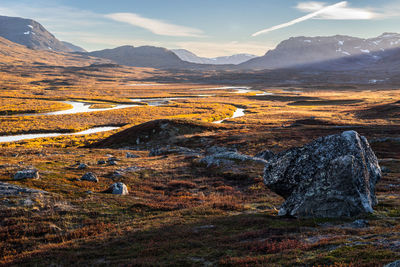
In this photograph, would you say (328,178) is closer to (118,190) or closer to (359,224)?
(359,224)

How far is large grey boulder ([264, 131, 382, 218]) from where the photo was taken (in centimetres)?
1802

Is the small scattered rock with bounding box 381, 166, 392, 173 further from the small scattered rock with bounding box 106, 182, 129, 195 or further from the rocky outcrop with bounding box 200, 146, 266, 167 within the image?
the small scattered rock with bounding box 106, 182, 129, 195

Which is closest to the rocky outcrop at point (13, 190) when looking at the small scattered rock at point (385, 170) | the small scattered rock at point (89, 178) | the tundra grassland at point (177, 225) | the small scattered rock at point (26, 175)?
the tundra grassland at point (177, 225)

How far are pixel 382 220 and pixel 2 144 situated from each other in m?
79.8

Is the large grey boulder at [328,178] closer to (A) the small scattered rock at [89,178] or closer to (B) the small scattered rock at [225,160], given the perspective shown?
(A) the small scattered rock at [89,178]

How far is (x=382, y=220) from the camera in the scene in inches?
659

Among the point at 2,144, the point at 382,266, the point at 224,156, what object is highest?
the point at 382,266

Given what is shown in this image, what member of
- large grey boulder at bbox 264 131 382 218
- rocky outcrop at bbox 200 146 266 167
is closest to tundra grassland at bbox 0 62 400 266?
large grey boulder at bbox 264 131 382 218

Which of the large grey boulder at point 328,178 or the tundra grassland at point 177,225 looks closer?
the tundra grassland at point 177,225

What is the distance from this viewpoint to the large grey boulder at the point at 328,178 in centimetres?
1802

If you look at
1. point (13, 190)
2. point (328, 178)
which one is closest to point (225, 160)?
point (328, 178)

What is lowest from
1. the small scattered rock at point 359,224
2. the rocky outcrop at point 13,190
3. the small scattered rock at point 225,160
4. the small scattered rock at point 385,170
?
the small scattered rock at point 225,160

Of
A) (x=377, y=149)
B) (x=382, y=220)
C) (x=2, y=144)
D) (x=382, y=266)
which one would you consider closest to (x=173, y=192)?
(x=382, y=220)

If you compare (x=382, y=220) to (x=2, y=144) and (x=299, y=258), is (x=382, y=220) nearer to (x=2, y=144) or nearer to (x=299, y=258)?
(x=299, y=258)
